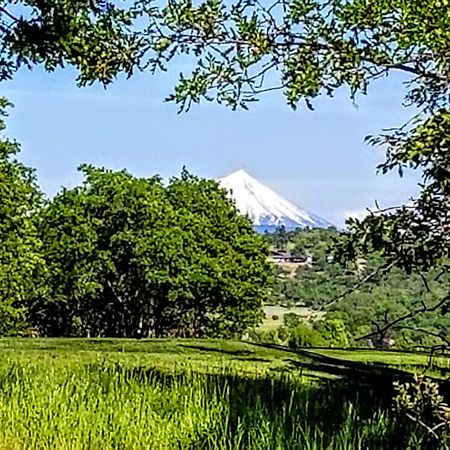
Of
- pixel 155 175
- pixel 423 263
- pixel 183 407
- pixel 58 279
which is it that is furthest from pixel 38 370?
pixel 155 175

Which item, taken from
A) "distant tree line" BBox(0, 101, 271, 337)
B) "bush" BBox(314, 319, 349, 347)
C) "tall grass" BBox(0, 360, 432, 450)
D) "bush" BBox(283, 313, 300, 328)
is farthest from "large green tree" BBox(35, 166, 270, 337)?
"tall grass" BBox(0, 360, 432, 450)

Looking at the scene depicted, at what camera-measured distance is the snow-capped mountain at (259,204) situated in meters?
29.9

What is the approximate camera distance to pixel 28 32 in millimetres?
6777

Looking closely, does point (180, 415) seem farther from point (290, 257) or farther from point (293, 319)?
point (290, 257)

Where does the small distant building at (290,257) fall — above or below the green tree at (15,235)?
below

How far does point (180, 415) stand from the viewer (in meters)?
4.98

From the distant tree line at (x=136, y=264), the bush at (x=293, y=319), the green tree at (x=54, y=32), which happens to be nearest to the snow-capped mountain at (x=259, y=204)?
the distant tree line at (x=136, y=264)

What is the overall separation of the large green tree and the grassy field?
1796 cm

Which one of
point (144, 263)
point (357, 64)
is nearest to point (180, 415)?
point (357, 64)

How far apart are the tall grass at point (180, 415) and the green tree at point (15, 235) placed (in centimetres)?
1668

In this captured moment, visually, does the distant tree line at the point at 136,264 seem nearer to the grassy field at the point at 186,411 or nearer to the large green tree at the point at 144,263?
the large green tree at the point at 144,263

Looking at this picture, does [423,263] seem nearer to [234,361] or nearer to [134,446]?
[134,446]

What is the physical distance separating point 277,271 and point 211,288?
2.25 meters

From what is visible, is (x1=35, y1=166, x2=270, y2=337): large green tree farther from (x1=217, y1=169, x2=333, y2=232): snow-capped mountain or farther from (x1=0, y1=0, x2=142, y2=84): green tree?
(x1=0, y1=0, x2=142, y2=84): green tree
